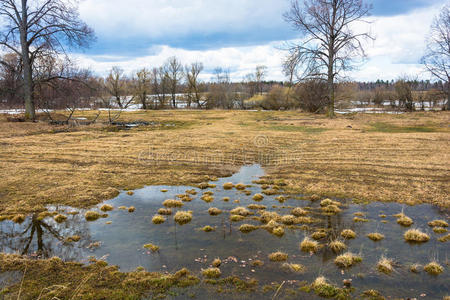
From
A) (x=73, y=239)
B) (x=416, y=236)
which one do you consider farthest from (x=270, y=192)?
(x=73, y=239)

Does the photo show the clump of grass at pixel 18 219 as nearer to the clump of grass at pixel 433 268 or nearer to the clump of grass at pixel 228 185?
the clump of grass at pixel 228 185

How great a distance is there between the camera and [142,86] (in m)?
58.5

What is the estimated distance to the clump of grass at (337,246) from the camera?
5366 millimetres

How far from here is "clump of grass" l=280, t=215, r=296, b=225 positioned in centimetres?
656

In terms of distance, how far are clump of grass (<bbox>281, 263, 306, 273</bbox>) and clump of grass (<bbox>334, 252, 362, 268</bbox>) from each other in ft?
1.97

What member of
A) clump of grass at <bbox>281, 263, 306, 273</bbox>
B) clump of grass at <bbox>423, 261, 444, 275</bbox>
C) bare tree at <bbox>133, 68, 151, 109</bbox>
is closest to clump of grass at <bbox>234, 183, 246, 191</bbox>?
clump of grass at <bbox>281, 263, 306, 273</bbox>

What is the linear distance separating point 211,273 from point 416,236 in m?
Result: 3.96

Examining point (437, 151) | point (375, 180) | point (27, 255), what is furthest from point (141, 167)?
point (437, 151)

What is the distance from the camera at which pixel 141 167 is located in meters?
11.3

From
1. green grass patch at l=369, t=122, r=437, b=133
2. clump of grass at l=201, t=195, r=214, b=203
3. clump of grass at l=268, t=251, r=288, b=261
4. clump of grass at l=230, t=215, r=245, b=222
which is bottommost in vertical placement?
clump of grass at l=268, t=251, r=288, b=261

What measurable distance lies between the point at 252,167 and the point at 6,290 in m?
8.55

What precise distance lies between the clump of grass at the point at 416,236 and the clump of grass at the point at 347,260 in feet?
4.67

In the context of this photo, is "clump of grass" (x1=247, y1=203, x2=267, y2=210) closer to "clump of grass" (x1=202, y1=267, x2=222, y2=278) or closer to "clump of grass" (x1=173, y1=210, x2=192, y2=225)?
"clump of grass" (x1=173, y1=210, x2=192, y2=225)

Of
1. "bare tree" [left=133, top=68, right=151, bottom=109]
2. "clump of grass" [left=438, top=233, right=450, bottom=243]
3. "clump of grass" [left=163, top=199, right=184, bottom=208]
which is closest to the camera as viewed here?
"clump of grass" [left=438, top=233, right=450, bottom=243]
